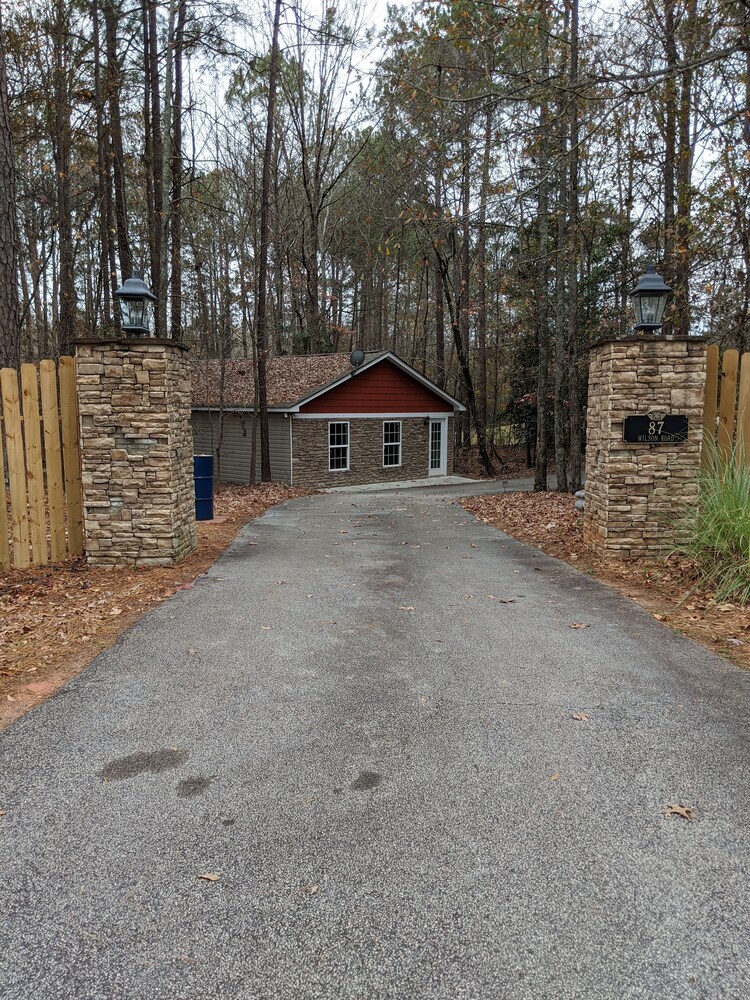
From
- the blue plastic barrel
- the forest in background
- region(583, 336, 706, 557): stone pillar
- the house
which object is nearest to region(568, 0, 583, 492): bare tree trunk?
the forest in background

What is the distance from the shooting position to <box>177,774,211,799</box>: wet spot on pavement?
116 inches

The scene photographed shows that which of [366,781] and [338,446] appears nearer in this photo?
[366,781]

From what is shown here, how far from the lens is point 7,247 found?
7.75 m

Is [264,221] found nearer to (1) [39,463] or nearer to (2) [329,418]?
(2) [329,418]

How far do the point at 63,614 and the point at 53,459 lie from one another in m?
2.07

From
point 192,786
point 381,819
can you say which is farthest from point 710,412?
point 192,786

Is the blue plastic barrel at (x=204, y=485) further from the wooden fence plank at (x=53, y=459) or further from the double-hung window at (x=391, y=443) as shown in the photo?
the double-hung window at (x=391, y=443)

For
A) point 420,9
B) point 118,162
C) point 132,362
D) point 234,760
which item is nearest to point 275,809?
point 234,760

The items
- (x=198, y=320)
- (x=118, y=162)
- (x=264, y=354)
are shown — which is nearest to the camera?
(x=118, y=162)

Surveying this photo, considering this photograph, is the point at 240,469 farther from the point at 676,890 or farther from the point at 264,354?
the point at 676,890

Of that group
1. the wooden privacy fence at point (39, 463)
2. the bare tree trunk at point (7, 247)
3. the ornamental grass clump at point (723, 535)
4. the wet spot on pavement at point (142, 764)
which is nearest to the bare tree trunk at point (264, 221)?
the bare tree trunk at point (7, 247)

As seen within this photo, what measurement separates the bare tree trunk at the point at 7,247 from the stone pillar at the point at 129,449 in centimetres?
150

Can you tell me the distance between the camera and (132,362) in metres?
6.77

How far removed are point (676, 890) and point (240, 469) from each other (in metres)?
21.2
